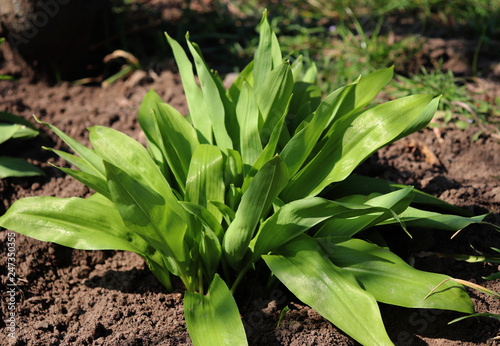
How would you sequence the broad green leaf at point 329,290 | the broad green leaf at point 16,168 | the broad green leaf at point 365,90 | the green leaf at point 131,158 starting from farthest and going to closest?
1. the broad green leaf at point 16,168
2. the broad green leaf at point 365,90
3. the green leaf at point 131,158
4. the broad green leaf at point 329,290

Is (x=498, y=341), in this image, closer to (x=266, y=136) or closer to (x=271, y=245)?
(x=271, y=245)

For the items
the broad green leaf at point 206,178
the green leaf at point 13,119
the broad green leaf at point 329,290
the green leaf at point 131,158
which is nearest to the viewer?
the broad green leaf at point 329,290

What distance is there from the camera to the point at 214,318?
159 centimetres

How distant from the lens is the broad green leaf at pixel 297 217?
154 cm

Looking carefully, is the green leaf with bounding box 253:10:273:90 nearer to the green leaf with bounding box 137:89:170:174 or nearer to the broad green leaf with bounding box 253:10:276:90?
the broad green leaf with bounding box 253:10:276:90

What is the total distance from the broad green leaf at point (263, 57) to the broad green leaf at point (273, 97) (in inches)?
3.5

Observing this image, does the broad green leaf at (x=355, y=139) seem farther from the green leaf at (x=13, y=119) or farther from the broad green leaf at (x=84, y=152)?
the green leaf at (x=13, y=119)

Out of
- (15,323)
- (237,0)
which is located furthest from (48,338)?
(237,0)

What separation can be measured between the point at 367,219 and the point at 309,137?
0.37 metres

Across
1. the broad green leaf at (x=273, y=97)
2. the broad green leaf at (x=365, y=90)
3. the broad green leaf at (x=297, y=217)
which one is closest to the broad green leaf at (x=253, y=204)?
the broad green leaf at (x=297, y=217)

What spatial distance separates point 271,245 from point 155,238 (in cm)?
41

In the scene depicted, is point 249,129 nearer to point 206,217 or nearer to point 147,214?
point 206,217

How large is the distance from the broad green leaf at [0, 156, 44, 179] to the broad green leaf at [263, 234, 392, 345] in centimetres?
142

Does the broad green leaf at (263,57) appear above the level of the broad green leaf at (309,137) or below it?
above
